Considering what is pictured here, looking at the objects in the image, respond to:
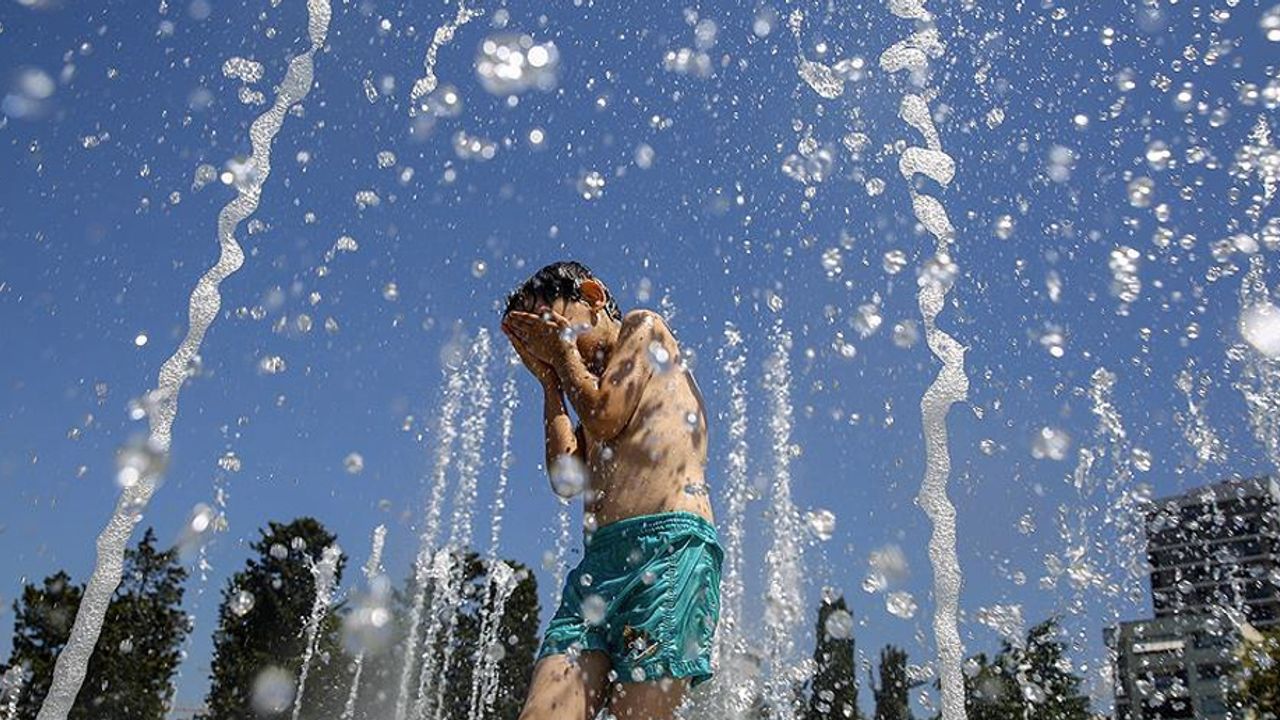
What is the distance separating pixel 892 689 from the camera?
4528cm

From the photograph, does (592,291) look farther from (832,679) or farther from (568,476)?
(832,679)

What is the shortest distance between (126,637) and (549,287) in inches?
1027

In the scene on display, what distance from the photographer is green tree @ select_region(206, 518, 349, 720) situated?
26.9 metres

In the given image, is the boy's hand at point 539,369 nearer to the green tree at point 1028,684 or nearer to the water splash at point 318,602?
the green tree at point 1028,684

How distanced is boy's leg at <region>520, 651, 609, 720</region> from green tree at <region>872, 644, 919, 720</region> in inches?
1750

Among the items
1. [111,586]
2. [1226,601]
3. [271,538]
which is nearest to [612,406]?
[111,586]

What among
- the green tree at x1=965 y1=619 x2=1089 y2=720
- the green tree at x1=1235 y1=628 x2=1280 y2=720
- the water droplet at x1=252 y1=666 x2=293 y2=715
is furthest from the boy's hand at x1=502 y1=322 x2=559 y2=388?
the water droplet at x1=252 y1=666 x2=293 y2=715

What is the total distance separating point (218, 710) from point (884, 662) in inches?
1123

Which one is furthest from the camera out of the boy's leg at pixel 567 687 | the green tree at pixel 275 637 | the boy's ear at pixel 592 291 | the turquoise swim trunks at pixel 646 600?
the green tree at pixel 275 637

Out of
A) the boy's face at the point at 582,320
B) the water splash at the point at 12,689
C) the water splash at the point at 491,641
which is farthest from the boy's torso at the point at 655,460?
the water splash at the point at 491,641

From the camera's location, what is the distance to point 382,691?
89.9ft

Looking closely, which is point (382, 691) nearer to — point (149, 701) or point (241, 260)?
point (149, 701)

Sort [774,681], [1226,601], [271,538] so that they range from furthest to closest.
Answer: [271,538] < [1226,601] < [774,681]

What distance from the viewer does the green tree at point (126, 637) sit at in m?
23.9
